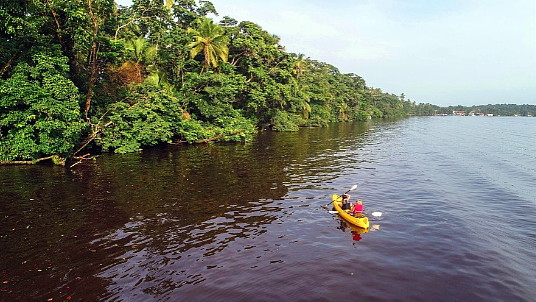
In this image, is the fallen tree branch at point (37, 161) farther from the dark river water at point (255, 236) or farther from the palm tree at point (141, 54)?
the palm tree at point (141, 54)

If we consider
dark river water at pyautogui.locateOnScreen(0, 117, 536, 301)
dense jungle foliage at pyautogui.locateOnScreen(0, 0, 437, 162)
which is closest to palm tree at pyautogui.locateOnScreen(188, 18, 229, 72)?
dense jungle foliage at pyautogui.locateOnScreen(0, 0, 437, 162)

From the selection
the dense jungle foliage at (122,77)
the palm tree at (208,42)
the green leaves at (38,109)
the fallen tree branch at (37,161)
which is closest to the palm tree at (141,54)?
the dense jungle foliage at (122,77)

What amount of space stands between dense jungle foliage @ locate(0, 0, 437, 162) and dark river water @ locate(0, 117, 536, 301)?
14.8 ft

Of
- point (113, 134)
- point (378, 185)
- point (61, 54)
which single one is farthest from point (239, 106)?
point (378, 185)

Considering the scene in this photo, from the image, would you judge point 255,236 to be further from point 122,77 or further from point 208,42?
point 208,42

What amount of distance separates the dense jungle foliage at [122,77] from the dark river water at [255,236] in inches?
177

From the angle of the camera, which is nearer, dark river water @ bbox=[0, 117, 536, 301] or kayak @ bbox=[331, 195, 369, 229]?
dark river water @ bbox=[0, 117, 536, 301]

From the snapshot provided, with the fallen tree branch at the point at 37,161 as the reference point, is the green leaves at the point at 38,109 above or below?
above

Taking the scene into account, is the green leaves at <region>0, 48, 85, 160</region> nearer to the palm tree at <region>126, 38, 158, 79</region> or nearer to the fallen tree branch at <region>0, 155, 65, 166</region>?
the fallen tree branch at <region>0, 155, 65, 166</region>

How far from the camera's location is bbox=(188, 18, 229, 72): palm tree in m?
41.6

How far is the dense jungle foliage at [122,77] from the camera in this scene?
907 inches

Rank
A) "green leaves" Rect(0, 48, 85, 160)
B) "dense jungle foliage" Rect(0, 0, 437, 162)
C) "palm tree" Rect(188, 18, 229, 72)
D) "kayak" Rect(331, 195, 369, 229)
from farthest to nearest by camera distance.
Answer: "palm tree" Rect(188, 18, 229, 72) → "dense jungle foliage" Rect(0, 0, 437, 162) → "green leaves" Rect(0, 48, 85, 160) → "kayak" Rect(331, 195, 369, 229)

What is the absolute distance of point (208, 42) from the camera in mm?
41656

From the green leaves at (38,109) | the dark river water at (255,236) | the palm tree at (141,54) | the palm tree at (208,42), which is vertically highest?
the palm tree at (208,42)
